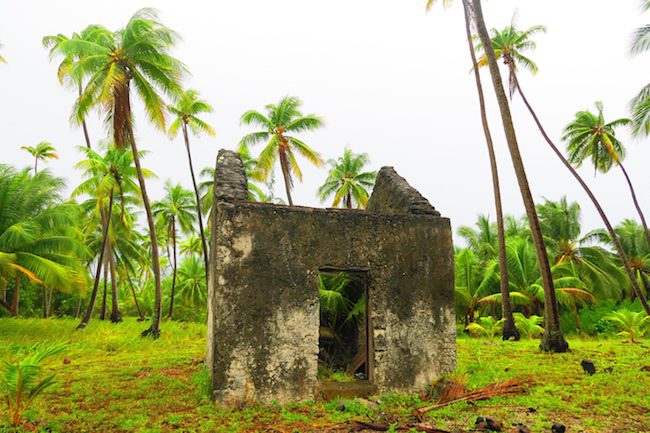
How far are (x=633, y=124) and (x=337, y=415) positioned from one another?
12.3 m

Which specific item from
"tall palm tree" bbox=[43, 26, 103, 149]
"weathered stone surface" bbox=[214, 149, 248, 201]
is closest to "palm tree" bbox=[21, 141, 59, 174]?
"tall palm tree" bbox=[43, 26, 103, 149]

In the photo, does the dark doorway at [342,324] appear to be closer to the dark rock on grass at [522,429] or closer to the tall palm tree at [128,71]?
the dark rock on grass at [522,429]

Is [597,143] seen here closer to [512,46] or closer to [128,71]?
[512,46]

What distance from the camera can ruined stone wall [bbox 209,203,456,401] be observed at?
5.84 meters

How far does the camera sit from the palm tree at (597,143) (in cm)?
1641

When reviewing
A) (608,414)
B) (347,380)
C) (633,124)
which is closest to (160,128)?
(347,380)

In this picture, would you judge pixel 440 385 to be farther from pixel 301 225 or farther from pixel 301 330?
pixel 301 225

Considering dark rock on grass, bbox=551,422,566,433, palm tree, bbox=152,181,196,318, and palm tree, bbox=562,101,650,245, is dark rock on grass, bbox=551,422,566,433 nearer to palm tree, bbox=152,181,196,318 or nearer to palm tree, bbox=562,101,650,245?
palm tree, bbox=562,101,650,245

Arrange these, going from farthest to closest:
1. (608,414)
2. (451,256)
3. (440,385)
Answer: (451,256) < (440,385) < (608,414)

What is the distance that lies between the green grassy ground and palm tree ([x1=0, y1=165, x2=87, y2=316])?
2.68 metres

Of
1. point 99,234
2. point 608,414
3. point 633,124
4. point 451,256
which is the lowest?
point 608,414

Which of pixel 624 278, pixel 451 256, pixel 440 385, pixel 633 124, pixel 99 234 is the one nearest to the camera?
pixel 440 385

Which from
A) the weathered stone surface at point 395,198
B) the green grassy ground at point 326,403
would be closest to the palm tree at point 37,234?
the green grassy ground at point 326,403

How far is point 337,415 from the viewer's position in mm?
5559
